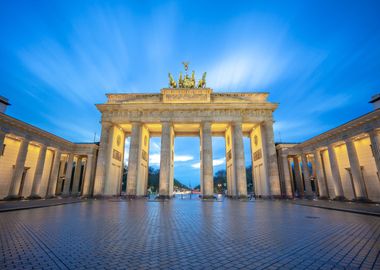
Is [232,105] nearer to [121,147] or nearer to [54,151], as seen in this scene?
[121,147]

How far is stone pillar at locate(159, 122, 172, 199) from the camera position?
91.0 ft

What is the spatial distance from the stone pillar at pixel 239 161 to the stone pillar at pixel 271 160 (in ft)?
13.0

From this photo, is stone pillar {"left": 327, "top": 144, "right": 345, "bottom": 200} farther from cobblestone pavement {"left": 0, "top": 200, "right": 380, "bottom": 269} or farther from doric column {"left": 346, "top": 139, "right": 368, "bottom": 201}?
cobblestone pavement {"left": 0, "top": 200, "right": 380, "bottom": 269}

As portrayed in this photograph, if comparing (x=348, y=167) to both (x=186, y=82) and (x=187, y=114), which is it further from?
(x=186, y=82)

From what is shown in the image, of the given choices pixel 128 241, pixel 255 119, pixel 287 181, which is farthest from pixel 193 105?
pixel 128 241

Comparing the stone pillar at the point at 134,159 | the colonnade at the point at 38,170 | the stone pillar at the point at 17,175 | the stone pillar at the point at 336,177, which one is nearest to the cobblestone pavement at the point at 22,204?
the stone pillar at the point at 17,175

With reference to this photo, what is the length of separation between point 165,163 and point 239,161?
11.6 meters

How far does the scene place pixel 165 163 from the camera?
94.7 feet

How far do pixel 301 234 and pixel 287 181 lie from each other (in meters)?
26.3

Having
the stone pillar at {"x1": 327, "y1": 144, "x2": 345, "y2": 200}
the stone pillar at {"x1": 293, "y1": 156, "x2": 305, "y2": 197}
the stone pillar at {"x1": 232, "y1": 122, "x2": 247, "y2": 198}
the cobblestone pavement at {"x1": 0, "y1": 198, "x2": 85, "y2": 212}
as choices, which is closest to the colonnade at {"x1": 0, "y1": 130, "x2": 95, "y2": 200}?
the cobblestone pavement at {"x1": 0, "y1": 198, "x2": 85, "y2": 212}

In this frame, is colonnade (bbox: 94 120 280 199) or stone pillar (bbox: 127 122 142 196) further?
stone pillar (bbox: 127 122 142 196)

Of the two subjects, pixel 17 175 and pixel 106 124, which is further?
pixel 106 124

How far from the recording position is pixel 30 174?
29.1 meters

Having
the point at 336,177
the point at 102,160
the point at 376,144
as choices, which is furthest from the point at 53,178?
the point at 376,144
